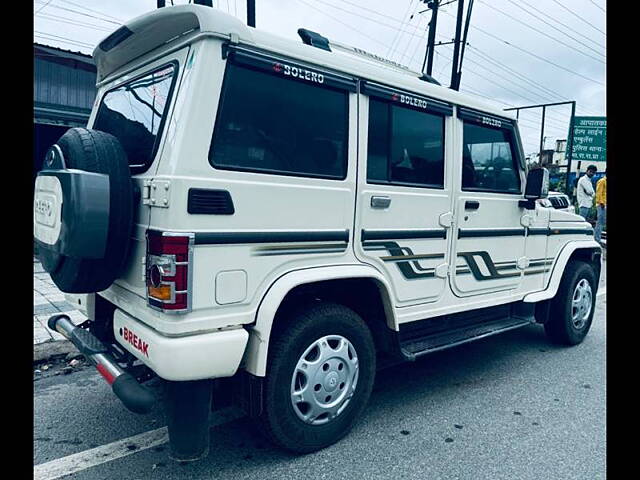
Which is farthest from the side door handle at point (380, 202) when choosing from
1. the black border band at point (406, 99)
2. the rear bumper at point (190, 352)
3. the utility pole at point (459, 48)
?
the utility pole at point (459, 48)

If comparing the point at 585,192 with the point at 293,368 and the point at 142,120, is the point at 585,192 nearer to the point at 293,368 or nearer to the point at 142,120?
the point at 293,368

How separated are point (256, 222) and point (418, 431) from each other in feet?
5.83

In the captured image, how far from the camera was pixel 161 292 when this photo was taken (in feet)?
7.74

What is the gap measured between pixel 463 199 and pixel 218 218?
2.09 metres

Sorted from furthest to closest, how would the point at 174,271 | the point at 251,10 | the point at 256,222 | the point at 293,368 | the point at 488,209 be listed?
the point at 251,10 < the point at 488,209 < the point at 293,368 < the point at 256,222 < the point at 174,271

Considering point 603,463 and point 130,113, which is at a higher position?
point 130,113

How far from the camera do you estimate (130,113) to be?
10.1 ft

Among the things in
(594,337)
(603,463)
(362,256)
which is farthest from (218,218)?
(594,337)

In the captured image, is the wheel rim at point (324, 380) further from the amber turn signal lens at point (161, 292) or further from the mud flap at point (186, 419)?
the amber turn signal lens at point (161, 292)

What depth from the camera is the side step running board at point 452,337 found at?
11.2 ft

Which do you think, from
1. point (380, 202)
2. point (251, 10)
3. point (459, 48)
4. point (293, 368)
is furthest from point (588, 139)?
point (293, 368)

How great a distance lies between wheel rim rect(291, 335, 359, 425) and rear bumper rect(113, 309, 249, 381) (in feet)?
1.46

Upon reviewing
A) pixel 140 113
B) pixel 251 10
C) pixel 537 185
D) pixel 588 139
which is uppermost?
pixel 251 10

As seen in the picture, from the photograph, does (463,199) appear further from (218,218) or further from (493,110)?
(218,218)
